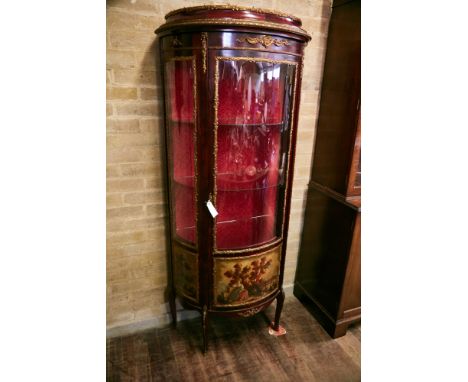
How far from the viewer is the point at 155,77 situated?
1.48 metres

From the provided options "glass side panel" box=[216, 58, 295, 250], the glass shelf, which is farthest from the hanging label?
the glass shelf

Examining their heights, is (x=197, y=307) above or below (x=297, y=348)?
above

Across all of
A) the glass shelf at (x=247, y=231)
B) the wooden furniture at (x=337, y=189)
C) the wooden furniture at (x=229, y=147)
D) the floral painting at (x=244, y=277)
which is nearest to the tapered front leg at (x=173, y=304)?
the wooden furniture at (x=229, y=147)

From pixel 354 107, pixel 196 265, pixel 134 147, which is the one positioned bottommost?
pixel 196 265

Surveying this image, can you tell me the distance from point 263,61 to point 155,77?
1.79ft

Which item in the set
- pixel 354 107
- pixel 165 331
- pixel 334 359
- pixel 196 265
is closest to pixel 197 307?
pixel 196 265

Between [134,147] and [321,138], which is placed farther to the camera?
[321,138]

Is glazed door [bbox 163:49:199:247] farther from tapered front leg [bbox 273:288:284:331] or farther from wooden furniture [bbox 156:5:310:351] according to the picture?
tapered front leg [bbox 273:288:284:331]

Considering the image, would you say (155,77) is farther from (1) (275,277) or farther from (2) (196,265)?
(1) (275,277)

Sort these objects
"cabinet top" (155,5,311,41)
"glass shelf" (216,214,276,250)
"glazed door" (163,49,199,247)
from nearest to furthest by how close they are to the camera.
A: 1. "cabinet top" (155,5,311,41)
2. "glazed door" (163,49,199,247)
3. "glass shelf" (216,214,276,250)

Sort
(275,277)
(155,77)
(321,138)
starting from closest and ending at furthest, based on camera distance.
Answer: (155,77), (275,277), (321,138)

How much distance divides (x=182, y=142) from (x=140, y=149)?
26cm

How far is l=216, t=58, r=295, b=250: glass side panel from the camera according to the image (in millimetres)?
1342

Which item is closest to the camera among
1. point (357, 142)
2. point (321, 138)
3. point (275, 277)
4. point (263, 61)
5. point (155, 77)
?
point (263, 61)
